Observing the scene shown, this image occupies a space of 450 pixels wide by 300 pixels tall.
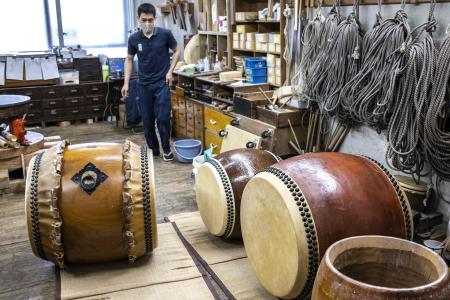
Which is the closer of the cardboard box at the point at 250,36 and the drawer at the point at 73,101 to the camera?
the cardboard box at the point at 250,36

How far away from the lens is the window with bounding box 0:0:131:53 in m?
7.25

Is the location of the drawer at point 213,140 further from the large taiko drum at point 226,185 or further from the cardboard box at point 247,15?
the large taiko drum at point 226,185

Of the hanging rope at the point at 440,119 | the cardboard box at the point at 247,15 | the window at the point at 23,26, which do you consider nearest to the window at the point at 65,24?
the window at the point at 23,26

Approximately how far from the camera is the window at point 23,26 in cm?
720

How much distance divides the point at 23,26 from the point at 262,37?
15.0 ft

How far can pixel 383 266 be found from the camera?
1.74 metres

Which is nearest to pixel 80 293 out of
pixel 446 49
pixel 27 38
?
pixel 446 49

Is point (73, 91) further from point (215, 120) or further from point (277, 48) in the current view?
point (277, 48)

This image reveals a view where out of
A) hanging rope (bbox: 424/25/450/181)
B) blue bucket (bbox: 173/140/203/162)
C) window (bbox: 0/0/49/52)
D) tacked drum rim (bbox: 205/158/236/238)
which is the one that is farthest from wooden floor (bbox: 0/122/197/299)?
window (bbox: 0/0/49/52)

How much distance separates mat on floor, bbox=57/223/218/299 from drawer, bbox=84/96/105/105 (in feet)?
14.6

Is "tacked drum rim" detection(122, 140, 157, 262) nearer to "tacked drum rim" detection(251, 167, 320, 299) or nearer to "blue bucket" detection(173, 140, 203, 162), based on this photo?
"tacked drum rim" detection(251, 167, 320, 299)

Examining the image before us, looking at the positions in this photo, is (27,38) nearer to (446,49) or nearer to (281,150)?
(281,150)

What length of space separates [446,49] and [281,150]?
59.1 inches

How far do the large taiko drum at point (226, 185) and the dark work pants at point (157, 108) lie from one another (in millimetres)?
1959
